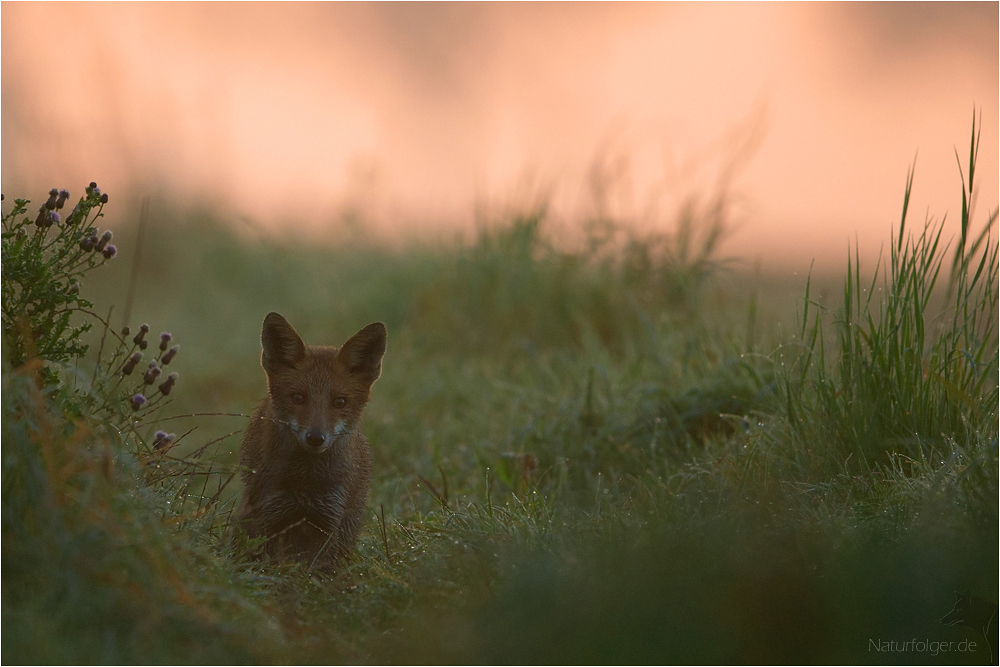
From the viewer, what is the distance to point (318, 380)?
15.1 feet

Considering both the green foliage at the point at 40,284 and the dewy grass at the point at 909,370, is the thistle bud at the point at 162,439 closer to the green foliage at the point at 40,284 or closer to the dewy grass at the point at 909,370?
the green foliage at the point at 40,284

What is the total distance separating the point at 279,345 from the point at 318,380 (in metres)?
0.27

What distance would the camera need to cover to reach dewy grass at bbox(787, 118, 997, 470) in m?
4.27

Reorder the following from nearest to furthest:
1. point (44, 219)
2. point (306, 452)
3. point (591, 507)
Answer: point (44, 219)
point (306, 452)
point (591, 507)

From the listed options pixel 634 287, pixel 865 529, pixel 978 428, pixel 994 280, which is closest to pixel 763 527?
pixel 865 529

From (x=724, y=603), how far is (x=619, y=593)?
36cm

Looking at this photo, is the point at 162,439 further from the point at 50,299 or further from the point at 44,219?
the point at 44,219

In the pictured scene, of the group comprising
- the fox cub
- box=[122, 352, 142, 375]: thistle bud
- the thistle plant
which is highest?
the thistle plant

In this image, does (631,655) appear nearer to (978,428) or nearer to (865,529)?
(865,529)

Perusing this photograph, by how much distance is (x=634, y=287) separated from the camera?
28.5 ft

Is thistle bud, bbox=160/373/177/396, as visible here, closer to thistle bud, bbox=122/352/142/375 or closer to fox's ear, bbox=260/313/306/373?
thistle bud, bbox=122/352/142/375

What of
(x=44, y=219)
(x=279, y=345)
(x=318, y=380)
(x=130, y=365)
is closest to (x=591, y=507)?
(x=318, y=380)

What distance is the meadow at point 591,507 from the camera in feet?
9.86

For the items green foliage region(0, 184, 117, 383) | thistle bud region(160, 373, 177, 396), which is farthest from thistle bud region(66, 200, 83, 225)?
thistle bud region(160, 373, 177, 396)
